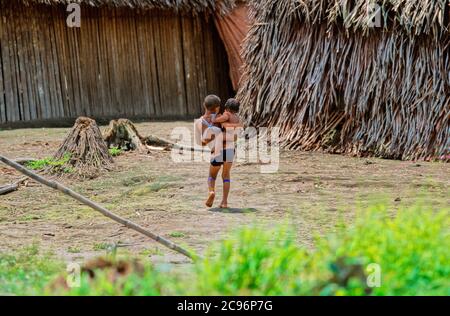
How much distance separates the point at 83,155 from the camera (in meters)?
Answer: 11.1

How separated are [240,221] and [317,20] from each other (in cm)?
559

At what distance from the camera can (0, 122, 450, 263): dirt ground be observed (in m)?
7.73

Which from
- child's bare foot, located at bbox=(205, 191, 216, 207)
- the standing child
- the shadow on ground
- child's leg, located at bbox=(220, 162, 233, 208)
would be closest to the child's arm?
the standing child

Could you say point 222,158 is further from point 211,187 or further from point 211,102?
point 211,102

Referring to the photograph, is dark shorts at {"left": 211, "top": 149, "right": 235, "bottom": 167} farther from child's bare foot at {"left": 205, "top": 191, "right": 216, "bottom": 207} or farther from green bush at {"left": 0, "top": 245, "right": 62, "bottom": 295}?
green bush at {"left": 0, "top": 245, "right": 62, "bottom": 295}

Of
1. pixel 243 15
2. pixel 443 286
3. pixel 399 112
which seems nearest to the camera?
pixel 443 286

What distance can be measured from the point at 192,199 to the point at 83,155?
203cm

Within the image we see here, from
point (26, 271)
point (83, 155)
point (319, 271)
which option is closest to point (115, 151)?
point (83, 155)

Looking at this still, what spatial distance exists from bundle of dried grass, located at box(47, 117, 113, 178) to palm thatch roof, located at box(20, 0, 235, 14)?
5.40m

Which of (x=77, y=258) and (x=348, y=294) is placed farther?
(x=77, y=258)

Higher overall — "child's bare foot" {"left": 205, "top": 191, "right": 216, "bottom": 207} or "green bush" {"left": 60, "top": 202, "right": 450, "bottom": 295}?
"green bush" {"left": 60, "top": 202, "right": 450, "bottom": 295}

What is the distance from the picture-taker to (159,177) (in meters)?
10.7

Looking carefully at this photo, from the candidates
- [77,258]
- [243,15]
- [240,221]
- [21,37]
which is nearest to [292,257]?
[77,258]
